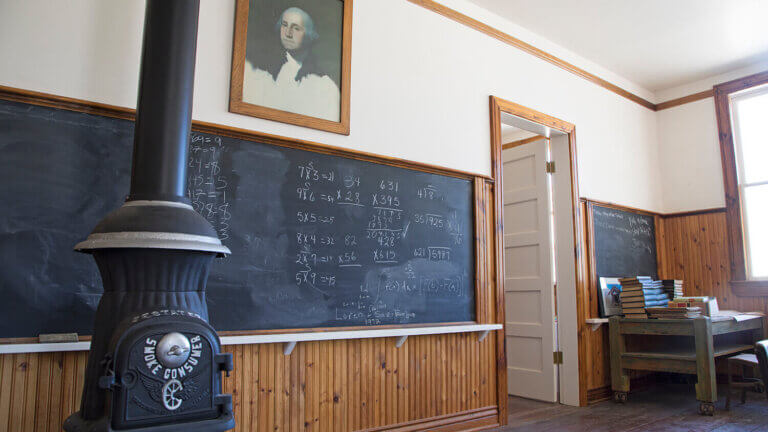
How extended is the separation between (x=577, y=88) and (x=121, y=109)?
3.86 metres

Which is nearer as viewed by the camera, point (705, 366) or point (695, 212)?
point (705, 366)

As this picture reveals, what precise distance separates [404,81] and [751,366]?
3.36 metres

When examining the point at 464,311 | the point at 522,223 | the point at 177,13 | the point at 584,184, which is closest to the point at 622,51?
the point at 584,184

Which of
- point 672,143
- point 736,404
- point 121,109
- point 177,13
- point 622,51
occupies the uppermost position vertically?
point 622,51

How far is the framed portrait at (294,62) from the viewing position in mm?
2762

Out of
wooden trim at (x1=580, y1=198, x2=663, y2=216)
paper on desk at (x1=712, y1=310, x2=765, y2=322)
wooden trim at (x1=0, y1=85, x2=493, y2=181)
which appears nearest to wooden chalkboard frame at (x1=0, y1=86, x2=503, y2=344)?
wooden trim at (x1=0, y1=85, x2=493, y2=181)

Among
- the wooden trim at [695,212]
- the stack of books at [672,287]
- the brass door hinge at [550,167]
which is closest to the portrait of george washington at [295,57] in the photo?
the brass door hinge at [550,167]

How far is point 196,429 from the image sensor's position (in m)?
1.76

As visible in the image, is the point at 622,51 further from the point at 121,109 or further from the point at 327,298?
the point at 121,109

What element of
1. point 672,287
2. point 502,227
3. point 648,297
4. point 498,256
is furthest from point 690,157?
point 498,256

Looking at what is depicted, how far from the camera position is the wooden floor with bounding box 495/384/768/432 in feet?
11.5

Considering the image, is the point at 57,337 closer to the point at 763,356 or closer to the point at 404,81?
the point at 404,81

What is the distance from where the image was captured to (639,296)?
4.34 m

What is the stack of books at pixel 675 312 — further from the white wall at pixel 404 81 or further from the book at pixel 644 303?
the white wall at pixel 404 81
